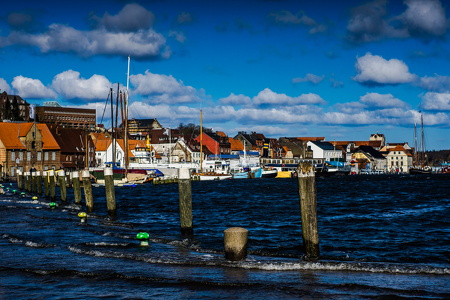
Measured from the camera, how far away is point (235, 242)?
13.6 meters

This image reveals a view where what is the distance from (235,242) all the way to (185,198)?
5758mm

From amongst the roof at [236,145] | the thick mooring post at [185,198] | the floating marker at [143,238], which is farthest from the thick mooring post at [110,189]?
the roof at [236,145]

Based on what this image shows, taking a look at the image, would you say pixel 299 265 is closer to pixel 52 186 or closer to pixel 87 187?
pixel 87 187

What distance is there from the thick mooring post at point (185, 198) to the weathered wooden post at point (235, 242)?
201 inches

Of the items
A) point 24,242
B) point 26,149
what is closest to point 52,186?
point 24,242

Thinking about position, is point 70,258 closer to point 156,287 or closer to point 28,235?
point 156,287

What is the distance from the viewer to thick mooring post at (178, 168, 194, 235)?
1897 cm

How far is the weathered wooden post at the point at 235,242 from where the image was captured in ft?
43.7

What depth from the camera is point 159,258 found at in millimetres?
14852

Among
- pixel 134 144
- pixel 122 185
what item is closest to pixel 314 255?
pixel 122 185

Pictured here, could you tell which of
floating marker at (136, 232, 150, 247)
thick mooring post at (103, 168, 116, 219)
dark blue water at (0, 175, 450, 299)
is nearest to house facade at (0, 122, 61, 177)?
thick mooring post at (103, 168, 116, 219)

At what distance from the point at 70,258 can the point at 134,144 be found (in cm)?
12043

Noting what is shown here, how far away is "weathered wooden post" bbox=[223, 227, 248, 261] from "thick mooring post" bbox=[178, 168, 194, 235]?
510cm

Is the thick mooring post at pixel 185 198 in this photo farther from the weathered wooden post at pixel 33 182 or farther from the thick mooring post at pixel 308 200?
the weathered wooden post at pixel 33 182
